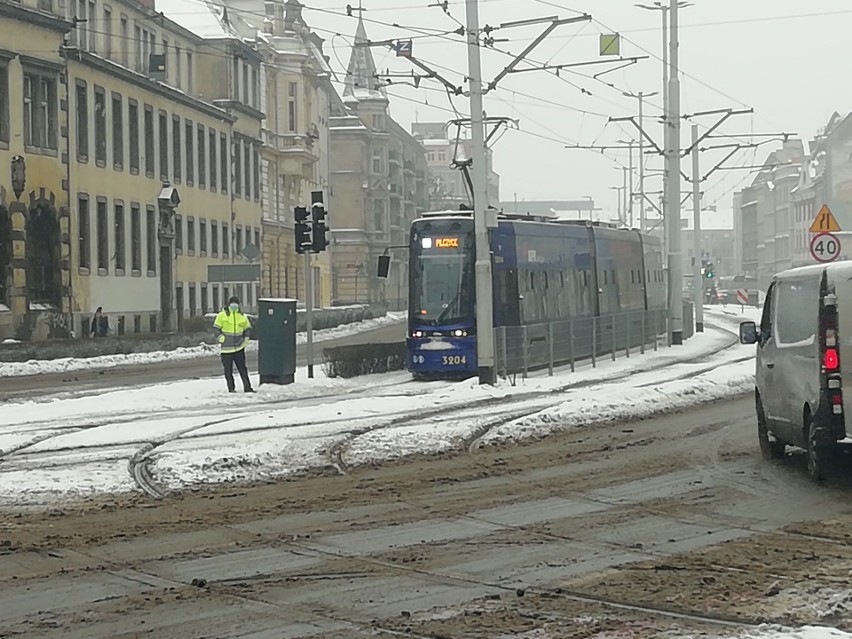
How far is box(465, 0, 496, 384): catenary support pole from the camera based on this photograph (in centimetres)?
2802

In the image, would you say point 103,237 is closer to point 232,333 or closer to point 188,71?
point 188,71

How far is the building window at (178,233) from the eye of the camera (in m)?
63.6

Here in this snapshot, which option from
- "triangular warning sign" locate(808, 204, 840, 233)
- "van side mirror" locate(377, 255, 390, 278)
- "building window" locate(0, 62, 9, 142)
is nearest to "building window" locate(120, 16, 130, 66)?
"building window" locate(0, 62, 9, 142)

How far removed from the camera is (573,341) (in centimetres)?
3462

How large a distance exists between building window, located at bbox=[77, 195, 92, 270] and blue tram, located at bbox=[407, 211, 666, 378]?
21165 millimetres

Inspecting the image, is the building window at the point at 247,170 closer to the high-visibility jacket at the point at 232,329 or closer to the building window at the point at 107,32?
the building window at the point at 107,32

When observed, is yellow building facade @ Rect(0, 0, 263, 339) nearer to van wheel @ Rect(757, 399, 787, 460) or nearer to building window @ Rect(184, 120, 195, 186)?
building window @ Rect(184, 120, 195, 186)

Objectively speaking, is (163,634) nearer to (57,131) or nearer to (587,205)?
(57,131)

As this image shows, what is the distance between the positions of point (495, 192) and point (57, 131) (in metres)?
110

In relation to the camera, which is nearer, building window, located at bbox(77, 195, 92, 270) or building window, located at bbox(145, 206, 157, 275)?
building window, located at bbox(77, 195, 92, 270)

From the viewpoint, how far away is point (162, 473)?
15.2m

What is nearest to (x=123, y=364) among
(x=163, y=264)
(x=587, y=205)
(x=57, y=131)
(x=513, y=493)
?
(x=57, y=131)

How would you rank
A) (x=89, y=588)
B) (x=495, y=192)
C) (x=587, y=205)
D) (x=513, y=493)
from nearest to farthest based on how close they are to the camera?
(x=89, y=588) < (x=513, y=493) < (x=495, y=192) < (x=587, y=205)

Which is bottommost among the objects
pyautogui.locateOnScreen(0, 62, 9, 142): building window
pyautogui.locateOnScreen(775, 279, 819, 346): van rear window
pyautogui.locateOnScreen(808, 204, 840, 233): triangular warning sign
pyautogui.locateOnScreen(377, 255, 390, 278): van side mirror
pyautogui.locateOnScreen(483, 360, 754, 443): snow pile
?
pyautogui.locateOnScreen(483, 360, 754, 443): snow pile
